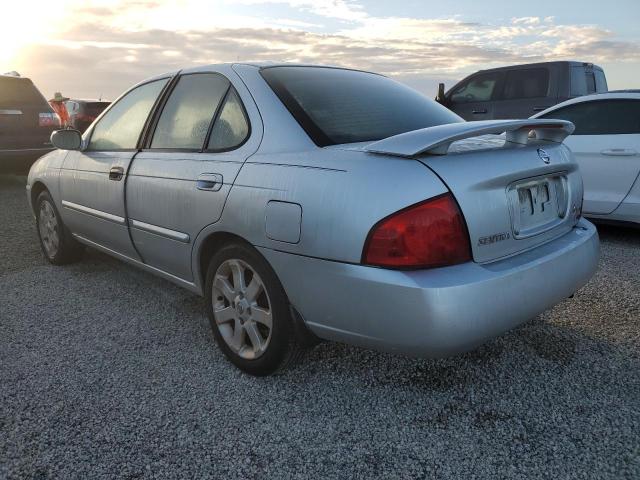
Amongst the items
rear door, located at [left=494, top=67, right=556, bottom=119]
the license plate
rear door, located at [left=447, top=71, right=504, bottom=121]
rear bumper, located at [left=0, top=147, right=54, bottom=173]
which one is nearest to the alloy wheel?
the license plate

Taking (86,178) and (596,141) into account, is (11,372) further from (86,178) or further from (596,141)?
(596,141)

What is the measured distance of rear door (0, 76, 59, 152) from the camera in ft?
28.8

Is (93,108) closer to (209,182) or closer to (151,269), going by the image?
(151,269)

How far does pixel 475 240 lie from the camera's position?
7.02 ft

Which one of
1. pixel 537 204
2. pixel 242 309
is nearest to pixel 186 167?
Result: pixel 242 309

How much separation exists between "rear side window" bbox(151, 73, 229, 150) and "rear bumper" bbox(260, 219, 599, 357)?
0.98m

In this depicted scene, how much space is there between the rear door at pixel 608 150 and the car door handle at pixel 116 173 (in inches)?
165

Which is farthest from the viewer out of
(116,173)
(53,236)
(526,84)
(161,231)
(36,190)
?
(526,84)

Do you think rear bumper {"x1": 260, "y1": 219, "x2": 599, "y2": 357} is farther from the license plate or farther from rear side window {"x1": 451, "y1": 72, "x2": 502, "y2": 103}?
rear side window {"x1": 451, "y1": 72, "x2": 502, "y2": 103}

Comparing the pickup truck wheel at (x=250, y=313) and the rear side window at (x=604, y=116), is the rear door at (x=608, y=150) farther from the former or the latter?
the pickup truck wheel at (x=250, y=313)

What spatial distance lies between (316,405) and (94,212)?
2249 millimetres

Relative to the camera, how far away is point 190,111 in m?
3.18

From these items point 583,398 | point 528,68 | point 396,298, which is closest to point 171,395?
point 396,298

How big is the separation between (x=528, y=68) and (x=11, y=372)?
374 inches
